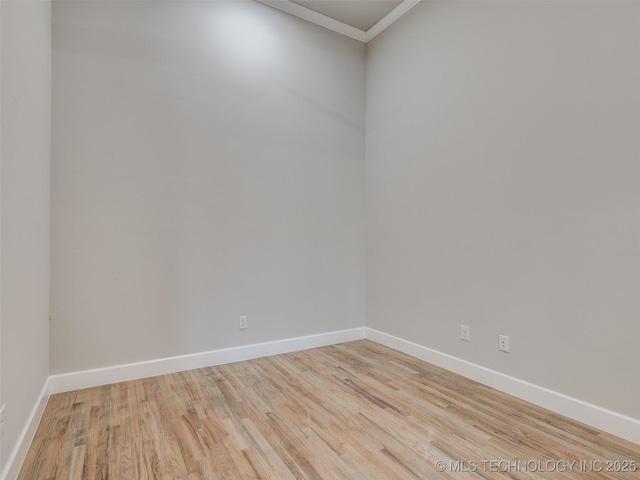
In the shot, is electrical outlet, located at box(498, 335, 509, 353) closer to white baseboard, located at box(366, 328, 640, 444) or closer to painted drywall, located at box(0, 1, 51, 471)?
white baseboard, located at box(366, 328, 640, 444)

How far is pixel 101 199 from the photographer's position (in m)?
2.40

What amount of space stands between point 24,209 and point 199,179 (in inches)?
49.4

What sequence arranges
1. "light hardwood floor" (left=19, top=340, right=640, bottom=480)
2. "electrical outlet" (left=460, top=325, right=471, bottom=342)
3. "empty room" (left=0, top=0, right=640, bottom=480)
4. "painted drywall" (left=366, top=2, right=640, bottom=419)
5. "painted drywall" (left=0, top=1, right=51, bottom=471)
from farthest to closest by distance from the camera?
"electrical outlet" (left=460, top=325, right=471, bottom=342), "painted drywall" (left=366, top=2, right=640, bottom=419), "empty room" (left=0, top=0, right=640, bottom=480), "light hardwood floor" (left=19, top=340, right=640, bottom=480), "painted drywall" (left=0, top=1, right=51, bottom=471)

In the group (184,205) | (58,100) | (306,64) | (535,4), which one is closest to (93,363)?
(184,205)

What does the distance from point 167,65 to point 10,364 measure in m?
2.22

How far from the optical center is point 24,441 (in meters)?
1.56

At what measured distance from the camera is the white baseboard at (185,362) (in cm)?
231

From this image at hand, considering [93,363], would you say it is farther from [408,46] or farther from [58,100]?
[408,46]

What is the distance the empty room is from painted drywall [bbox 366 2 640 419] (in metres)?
0.02

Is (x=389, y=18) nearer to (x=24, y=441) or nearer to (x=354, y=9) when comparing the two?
(x=354, y=9)

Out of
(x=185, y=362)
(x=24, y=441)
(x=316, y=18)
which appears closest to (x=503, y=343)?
(x=185, y=362)

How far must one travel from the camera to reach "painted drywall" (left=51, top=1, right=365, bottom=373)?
2.34 meters

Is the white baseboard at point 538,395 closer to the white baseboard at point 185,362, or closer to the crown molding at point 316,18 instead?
the white baseboard at point 185,362

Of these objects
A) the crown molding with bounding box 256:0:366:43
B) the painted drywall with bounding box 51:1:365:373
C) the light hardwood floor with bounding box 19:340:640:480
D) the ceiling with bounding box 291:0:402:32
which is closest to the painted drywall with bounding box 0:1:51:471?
the painted drywall with bounding box 51:1:365:373
